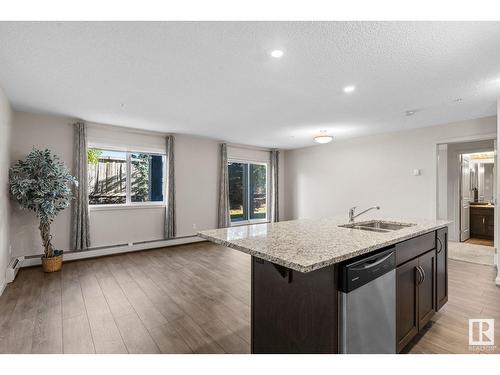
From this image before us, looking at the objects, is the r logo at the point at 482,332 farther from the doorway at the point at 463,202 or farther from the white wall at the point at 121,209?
the white wall at the point at 121,209

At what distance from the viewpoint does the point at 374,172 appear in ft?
18.9

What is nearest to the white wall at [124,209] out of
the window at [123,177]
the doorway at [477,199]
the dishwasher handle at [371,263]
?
the window at [123,177]

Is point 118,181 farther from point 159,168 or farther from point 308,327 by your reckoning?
point 308,327

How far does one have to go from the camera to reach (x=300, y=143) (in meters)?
6.73

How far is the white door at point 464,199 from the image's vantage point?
5820 mm

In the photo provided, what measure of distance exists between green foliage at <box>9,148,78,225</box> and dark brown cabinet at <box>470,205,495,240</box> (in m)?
8.49

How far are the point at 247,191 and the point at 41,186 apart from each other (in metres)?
4.73

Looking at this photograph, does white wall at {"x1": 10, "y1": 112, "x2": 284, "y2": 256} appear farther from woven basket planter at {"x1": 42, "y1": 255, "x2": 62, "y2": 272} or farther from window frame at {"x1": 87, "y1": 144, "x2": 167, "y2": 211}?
woven basket planter at {"x1": 42, "y1": 255, "x2": 62, "y2": 272}

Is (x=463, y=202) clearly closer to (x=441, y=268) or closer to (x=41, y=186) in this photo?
(x=441, y=268)

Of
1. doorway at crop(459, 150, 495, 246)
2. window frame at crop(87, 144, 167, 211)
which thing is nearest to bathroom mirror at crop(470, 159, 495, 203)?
doorway at crop(459, 150, 495, 246)
